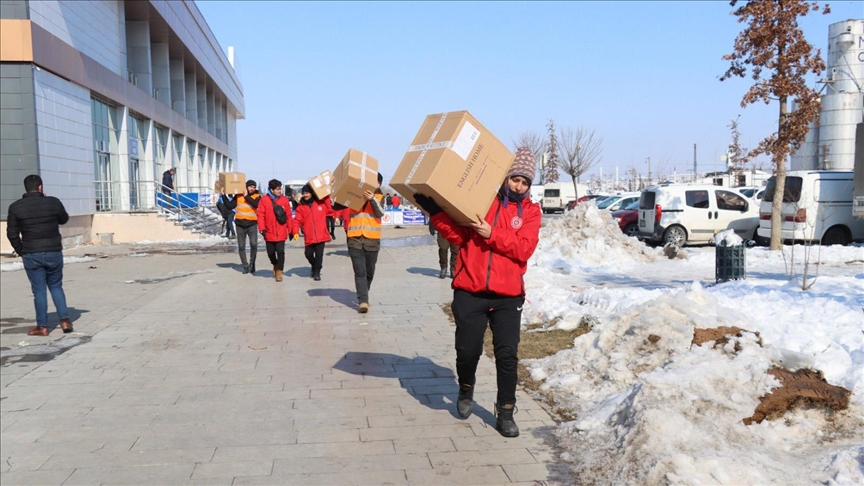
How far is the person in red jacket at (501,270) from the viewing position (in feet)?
15.8

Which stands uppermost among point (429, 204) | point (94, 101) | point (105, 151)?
point (94, 101)

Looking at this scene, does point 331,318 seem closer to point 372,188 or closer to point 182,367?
point 372,188

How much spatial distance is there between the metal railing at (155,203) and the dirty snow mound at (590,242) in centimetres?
1695

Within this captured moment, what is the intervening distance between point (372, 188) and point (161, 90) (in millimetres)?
32128

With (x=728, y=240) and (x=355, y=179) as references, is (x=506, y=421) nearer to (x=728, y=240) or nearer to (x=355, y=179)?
(x=355, y=179)

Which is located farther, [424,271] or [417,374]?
[424,271]

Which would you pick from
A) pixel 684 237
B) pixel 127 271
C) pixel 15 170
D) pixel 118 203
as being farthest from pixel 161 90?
pixel 684 237

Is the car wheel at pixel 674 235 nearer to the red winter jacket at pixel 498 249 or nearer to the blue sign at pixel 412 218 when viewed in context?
the red winter jacket at pixel 498 249

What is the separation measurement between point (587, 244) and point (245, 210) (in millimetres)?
7481

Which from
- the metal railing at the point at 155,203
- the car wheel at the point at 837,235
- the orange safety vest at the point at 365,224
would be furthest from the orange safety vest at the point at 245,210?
the metal railing at the point at 155,203

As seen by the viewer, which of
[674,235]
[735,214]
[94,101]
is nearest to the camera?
[674,235]

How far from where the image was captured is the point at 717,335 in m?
5.50

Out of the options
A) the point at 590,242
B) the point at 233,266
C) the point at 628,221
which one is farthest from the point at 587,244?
the point at 233,266

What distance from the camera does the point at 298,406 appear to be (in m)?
5.67
